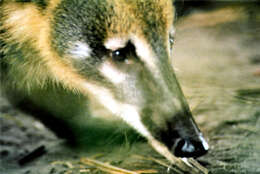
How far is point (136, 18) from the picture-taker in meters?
1.97

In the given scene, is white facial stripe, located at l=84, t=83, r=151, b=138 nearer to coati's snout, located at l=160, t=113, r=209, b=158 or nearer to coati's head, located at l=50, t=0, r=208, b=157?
coati's head, located at l=50, t=0, r=208, b=157

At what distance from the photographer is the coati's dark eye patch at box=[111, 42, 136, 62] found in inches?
78.7

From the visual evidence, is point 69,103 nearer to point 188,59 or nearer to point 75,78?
point 75,78

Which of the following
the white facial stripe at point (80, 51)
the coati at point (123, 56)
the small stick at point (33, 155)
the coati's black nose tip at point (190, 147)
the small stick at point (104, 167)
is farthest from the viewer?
the small stick at point (33, 155)

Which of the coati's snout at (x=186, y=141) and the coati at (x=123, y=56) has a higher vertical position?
the coati at (x=123, y=56)

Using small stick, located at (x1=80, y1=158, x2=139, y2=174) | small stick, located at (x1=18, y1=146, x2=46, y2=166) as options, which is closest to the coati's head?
small stick, located at (x1=80, y1=158, x2=139, y2=174)

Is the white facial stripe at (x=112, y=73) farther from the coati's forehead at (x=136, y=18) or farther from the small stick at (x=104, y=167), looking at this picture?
the small stick at (x=104, y=167)

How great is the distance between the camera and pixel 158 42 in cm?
203

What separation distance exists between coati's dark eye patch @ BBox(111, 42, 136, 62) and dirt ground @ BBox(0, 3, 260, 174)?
2.39ft

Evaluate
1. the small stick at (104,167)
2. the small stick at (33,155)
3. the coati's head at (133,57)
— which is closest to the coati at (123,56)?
the coati's head at (133,57)

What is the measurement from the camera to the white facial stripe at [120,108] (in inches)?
79.7

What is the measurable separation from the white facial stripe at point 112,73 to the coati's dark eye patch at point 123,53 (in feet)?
0.20

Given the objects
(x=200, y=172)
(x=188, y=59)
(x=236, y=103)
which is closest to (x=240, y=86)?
(x=236, y=103)

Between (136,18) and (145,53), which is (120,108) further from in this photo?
(136,18)
